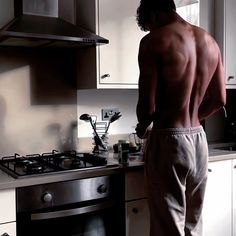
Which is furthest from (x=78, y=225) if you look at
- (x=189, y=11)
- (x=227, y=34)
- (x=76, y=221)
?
(x=227, y=34)

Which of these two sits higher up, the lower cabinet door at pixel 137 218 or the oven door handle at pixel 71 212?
the oven door handle at pixel 71 212

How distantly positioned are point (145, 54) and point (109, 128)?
964 millimetres

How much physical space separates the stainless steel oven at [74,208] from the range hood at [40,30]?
2.33 ft

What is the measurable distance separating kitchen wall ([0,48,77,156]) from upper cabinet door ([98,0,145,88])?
33 cm

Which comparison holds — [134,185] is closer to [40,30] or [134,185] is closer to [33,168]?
[33,168]

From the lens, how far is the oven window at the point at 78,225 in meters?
1.67

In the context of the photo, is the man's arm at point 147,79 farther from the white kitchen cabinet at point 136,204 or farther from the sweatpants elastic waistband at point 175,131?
the white kitchen cabinet at point 136,204

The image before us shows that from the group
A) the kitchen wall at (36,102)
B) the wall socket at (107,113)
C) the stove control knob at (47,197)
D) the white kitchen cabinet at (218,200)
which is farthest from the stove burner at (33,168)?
the white kitchen cabinet at (218,200)

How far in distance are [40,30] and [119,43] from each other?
494mm

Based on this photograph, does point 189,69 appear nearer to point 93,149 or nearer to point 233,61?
point 93,149

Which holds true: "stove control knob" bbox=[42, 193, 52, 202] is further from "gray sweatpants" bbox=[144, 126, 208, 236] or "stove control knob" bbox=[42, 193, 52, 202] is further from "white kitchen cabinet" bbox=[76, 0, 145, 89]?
"white kitchen cabinet" bbox=[76, 0, 145, 89]

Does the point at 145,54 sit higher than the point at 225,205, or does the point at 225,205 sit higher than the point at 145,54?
the point at 145,54

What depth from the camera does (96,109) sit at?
8.22 feet

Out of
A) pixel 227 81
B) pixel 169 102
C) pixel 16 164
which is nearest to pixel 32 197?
pixel 16 164
